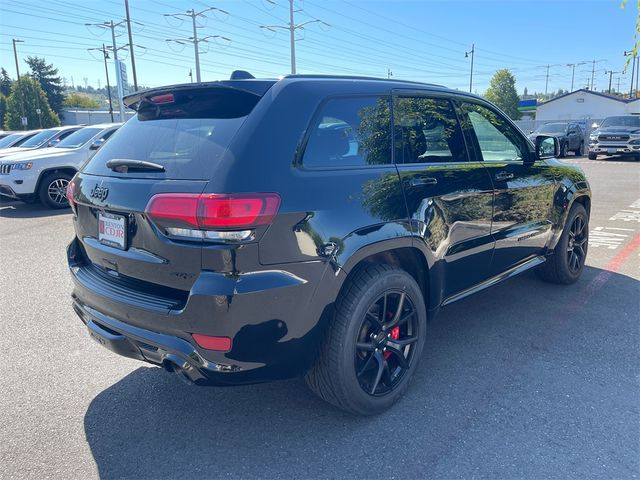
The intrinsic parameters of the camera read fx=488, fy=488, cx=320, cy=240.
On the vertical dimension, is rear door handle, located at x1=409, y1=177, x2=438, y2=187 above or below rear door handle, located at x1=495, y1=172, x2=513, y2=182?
above

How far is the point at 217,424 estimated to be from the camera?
8.91 feet

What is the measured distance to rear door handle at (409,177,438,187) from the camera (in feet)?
9.46

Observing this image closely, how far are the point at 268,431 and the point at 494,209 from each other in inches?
86.9

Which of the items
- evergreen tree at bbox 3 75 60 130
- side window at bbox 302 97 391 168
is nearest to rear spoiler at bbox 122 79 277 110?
side window at bbox 302 97 391 168

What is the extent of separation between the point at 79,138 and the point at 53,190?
4.90ft

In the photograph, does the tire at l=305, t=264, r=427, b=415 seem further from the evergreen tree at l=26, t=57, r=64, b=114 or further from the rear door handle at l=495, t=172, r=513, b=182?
the evergreen tree at l=26, t=57, r=64, b=114

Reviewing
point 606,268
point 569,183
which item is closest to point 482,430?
point 569,183

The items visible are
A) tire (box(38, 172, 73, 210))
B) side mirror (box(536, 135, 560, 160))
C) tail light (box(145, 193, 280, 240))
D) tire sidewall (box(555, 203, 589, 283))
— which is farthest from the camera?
tire (box(38, 172, 73, 210))

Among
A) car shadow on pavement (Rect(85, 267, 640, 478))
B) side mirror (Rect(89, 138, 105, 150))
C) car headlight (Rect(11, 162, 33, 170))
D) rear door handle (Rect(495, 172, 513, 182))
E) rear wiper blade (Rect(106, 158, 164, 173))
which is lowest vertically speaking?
car shadow on pavement (Rect(85, 267, 640, 478))

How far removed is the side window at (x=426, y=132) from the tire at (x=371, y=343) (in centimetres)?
79

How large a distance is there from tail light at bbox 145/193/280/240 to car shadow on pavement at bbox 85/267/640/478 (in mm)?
1151

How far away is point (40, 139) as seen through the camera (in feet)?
39.6

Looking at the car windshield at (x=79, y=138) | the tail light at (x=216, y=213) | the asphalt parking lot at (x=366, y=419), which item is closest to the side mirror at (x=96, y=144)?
the car windshield at (x=79, y=138)

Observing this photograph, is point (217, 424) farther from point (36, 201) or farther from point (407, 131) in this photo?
point (36, 201)
